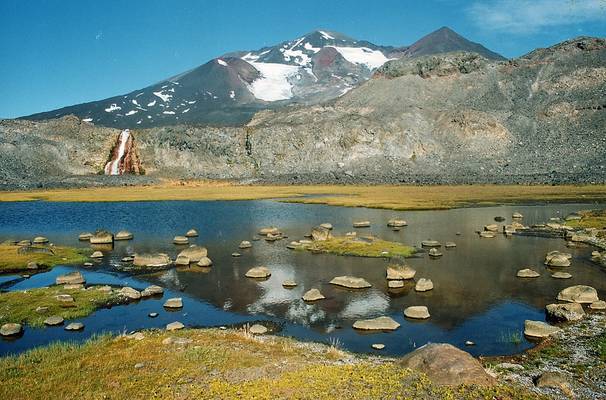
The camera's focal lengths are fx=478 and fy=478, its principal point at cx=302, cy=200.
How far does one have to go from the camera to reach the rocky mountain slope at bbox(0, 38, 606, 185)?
15362cm

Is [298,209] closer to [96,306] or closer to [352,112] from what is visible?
[96,306]

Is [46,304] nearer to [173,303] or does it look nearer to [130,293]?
[130,293]

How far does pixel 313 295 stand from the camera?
109 feet

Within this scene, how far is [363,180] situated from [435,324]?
125385mm

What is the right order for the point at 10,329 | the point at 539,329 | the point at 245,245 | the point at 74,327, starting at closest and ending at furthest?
the point at 539,329
the point at 10,329
the point at 74,327
the point at 245,245

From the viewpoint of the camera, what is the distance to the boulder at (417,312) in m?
29.0

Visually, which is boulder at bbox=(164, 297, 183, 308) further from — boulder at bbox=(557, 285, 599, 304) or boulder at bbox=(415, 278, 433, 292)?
boulder at bbox=(557, 285, 599, 304)

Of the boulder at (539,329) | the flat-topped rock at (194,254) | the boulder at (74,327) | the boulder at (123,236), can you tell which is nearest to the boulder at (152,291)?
the boulder at (74,327)

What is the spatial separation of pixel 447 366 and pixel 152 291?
2409 centimetres

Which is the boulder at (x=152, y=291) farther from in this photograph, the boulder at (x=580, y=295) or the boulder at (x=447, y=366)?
the boulder at (x=580, y=295)

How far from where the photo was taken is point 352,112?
640ft

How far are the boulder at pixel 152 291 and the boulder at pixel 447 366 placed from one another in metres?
21.8

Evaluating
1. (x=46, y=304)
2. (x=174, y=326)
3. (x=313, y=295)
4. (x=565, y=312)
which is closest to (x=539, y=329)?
(x=565, y=312)

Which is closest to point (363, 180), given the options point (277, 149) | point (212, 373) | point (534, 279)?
point (277, 149)
